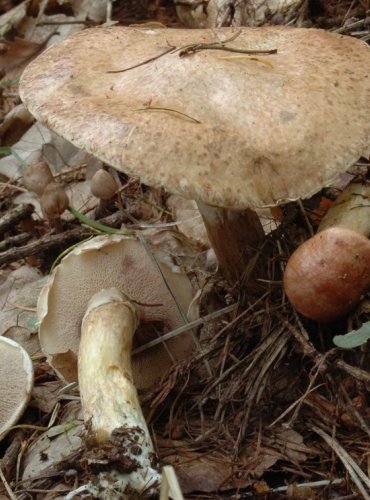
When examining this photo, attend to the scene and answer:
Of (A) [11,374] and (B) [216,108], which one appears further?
(A) [11,374]

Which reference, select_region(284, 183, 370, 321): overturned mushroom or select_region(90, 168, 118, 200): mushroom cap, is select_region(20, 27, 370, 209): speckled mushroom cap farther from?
select_region(90, 168, 118, 200): mushroom cap

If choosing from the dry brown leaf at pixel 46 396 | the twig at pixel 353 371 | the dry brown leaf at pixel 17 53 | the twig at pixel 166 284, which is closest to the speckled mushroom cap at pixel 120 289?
the twig at pixel 166 284

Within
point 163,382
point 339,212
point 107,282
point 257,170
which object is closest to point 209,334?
point 163,382

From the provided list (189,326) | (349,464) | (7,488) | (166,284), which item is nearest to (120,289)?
(166,284)

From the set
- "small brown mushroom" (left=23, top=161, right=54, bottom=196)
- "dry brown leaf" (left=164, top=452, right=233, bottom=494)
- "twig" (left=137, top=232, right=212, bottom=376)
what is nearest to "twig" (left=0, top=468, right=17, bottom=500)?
"dry brown leaf" (left=164, top=452, right=233, bottom=494)

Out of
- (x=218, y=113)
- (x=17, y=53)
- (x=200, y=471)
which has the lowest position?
(x=200, y=471)

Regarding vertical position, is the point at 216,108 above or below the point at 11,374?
above

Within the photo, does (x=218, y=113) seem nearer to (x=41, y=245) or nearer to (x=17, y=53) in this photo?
(x=41, y=245)
